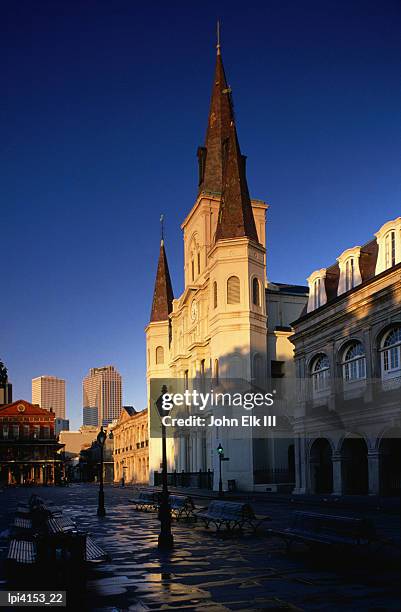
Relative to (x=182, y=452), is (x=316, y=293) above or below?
above

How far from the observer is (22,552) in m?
13.4

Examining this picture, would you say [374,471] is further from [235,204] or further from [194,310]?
[194,310]

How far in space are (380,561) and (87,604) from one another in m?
4.87

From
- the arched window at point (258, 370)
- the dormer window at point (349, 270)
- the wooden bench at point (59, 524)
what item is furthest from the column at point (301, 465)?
the wooden bench at point (59, 524)

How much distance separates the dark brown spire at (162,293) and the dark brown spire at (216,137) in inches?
535

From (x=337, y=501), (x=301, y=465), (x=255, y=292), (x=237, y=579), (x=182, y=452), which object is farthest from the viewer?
(x=182, y=452)

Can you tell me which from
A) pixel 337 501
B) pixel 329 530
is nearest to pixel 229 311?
pixel 337 501

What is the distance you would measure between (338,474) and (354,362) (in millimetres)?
5502

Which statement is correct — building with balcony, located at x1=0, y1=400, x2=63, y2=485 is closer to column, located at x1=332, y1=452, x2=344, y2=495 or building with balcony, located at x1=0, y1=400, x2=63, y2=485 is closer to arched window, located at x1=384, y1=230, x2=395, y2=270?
column, located at x1=332, y1=452, x2=344, y2=495

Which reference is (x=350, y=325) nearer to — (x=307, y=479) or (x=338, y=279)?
(x=338, y=279)

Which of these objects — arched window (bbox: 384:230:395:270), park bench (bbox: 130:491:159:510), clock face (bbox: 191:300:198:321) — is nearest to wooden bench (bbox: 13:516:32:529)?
park bench (bbox: 130:491:159:510)

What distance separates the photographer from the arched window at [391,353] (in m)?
30.9

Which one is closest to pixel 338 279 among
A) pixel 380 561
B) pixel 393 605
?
pixel 380 561

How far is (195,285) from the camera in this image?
211ft
